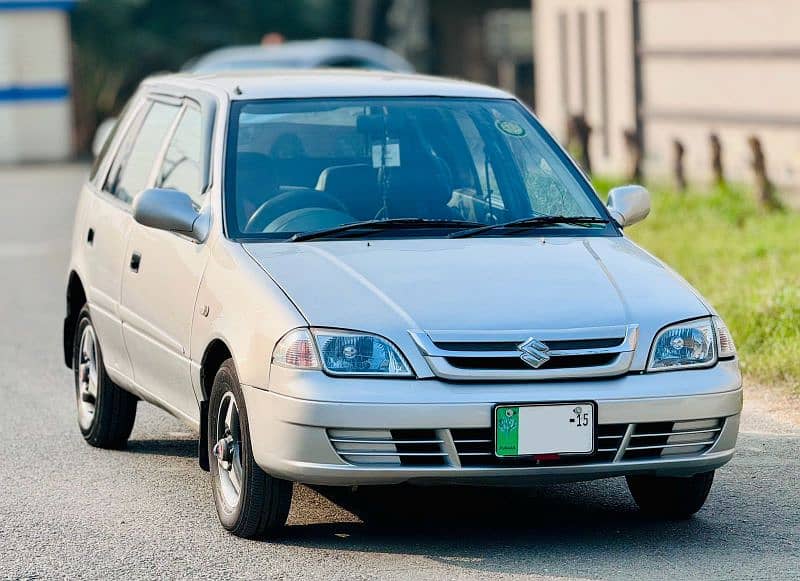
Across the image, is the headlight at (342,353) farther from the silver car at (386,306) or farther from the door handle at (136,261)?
the door handle at (136,261)

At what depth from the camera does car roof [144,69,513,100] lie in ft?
23.6

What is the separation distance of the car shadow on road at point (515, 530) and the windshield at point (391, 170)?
3.38ft

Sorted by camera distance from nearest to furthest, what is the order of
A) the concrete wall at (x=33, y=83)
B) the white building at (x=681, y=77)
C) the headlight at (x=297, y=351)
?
the headlight at (x=297, y=351) < the white building at (x=681, y=77) < the concrete wall at (x=33, y=83)

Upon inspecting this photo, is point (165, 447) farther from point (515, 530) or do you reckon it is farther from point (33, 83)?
point (33, 83)

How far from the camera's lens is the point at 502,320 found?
574cm

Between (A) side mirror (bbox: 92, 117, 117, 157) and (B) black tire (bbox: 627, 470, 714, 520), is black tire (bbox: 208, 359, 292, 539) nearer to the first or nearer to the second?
(B) black tire (bbox: 627, 470, 714, 520)

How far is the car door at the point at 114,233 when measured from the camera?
7.54 metres

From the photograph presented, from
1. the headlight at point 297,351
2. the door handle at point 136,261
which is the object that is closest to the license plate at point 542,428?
the headlight at point 297,351

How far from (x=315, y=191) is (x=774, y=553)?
218 cm

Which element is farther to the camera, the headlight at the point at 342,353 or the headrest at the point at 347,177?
the headrest at the point at 347,177

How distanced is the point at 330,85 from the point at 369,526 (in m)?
1.92

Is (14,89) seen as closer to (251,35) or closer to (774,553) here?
(251,35)

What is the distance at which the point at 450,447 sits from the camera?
18.5ft

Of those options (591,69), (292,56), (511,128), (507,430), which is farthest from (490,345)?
(292,56)
